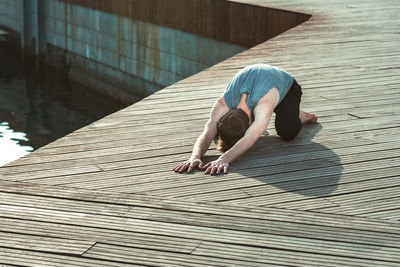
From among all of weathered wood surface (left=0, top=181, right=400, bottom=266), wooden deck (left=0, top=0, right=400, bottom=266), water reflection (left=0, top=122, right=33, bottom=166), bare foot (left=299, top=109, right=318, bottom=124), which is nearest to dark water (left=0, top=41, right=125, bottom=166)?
water reflection (left=0, top=122, right=33, bottom=166)

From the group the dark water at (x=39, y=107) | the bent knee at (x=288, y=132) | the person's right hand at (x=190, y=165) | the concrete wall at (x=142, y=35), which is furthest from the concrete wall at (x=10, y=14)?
the person's right hand at (x=190, y=165)

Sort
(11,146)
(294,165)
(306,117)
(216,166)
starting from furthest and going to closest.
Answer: (11,146)
(306,117)
(294,165)
(216,166)

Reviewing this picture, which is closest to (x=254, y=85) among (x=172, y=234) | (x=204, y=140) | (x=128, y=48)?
(x=204, y=140)

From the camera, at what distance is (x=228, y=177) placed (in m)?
4.00

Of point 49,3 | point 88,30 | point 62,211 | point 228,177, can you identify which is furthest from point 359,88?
point 49,3

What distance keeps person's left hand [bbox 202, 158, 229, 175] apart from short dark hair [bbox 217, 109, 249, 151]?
0.74 feet

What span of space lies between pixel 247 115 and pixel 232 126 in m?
0.16

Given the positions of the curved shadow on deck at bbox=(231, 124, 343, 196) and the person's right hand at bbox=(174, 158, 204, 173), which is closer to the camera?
the curved shadow on deck at bbox=(231, 124, 343, 196)

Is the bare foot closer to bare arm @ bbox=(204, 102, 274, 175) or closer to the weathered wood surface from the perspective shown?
bare arm @ bbox=(204, 102, 274, 175)

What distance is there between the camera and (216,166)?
4.07 m

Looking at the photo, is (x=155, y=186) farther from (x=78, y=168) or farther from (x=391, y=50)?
(x=391, y=50)

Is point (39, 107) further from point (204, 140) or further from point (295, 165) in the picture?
point (295, 165)

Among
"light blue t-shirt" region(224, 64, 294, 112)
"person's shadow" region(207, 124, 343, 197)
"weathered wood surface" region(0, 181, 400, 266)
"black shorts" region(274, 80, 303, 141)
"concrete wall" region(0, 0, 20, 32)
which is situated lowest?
"concrete wall" region(0, 0, 20, 32)

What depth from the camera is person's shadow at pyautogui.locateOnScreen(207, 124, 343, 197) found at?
12.8ft
